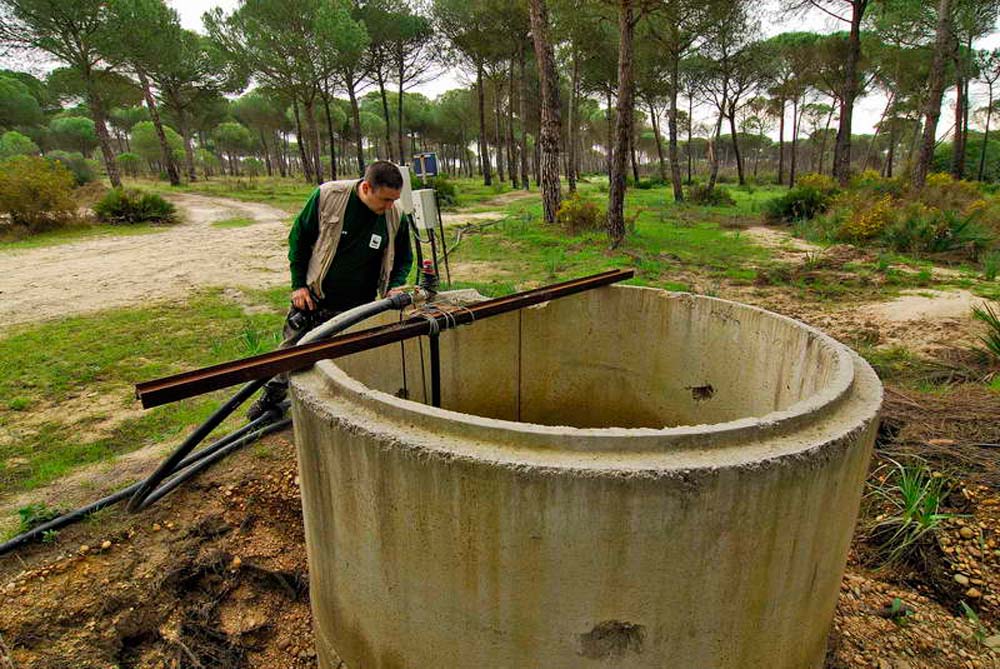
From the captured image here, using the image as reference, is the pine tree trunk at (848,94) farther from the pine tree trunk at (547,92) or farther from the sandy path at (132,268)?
the sandy path at (132,268)

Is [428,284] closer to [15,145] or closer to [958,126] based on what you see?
[958,126]

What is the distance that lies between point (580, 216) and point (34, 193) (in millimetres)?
11826

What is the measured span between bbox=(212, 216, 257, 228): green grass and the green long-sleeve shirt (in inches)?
482

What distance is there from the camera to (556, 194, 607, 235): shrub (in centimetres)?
1178

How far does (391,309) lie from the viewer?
315 cm

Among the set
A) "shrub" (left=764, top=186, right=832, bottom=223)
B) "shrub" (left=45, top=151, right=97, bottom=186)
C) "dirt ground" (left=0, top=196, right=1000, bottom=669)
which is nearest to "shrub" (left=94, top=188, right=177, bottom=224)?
"shrub" (left=45, top=151, right=97, bottom=186)

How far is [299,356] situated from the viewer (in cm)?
216

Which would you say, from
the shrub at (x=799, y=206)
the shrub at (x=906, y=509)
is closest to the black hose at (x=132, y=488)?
the shrub at (x=906, y=509)

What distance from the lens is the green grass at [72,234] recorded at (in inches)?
454

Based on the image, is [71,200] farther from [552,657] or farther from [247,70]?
[552,657]

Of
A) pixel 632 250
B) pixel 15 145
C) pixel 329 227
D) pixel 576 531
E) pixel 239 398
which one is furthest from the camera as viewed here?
pixel 15 145

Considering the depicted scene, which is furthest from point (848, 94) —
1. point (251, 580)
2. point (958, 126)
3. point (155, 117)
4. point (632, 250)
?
point (155, 117)

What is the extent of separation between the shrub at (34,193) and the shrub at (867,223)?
16.7 metres

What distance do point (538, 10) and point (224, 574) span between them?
38.5ft
